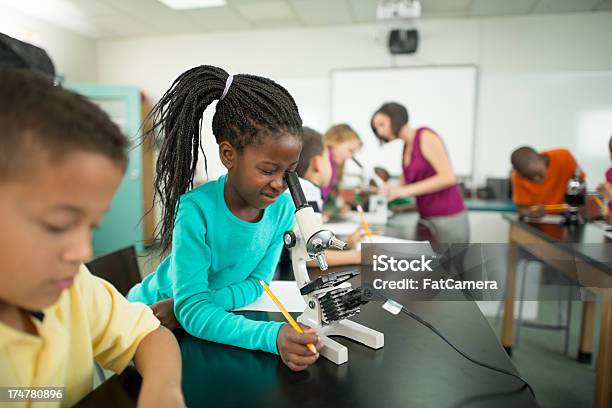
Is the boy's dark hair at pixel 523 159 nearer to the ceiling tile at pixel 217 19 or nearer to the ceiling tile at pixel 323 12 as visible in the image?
the ceiling tile at pixel 323 12

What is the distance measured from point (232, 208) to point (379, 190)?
1733 millimetres

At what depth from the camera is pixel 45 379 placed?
1.66 feet

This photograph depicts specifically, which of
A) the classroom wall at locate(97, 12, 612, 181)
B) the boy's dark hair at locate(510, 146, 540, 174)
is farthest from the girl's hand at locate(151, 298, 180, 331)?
the classroom wall at locate(97, 12, 612, 181)

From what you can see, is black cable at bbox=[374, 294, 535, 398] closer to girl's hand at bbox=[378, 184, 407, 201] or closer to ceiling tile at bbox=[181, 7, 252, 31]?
girl's hand at bbox=[378, 184, 407, 201]

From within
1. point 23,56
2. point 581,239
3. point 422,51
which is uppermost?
point 422,51

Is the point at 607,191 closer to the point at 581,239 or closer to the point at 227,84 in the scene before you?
the point at 581,239

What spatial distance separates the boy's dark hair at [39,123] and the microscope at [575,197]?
218 centimetres

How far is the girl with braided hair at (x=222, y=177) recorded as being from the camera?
2.43 feet

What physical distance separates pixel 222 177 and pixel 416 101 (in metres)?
3.93

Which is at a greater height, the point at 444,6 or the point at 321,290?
the point at 444,6

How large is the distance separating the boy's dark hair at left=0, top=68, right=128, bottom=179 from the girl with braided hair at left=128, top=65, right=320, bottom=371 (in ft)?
1.15

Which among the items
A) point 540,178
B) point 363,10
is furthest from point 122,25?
point 540,178

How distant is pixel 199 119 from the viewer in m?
0.77

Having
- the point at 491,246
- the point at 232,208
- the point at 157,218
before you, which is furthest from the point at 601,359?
the point at 157,218
